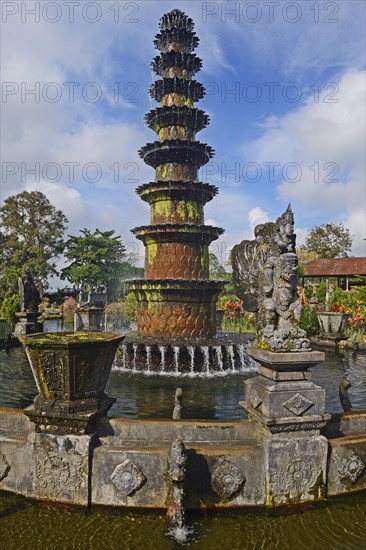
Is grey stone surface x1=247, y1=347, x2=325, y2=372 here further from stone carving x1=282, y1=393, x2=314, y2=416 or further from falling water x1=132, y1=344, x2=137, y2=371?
falling water x1=132, y1=344, x2=137, y2=371

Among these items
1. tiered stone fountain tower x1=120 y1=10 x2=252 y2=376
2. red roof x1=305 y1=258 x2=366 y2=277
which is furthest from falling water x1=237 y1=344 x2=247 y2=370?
red roof x1=305 y1=258 x2=366 y2=277

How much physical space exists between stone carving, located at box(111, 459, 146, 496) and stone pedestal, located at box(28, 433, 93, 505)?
0.34 meters

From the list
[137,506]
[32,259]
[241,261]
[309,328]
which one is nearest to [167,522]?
[137,506]

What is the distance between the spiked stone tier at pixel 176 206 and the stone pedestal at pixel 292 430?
7429 mm

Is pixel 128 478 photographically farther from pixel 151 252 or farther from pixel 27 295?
pixel 27 295

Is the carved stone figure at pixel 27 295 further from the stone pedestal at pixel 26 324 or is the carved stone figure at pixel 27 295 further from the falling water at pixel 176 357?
the falling water at pixel 176 357

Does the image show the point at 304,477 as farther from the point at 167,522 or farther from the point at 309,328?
the point at 309,328

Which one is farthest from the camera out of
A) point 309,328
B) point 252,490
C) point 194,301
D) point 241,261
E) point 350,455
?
point 309,328

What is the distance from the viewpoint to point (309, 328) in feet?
58.1

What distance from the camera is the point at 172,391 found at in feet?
30.1

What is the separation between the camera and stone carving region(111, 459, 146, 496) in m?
4.40

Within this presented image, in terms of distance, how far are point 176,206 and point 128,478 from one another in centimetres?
999

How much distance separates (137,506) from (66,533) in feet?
2.66

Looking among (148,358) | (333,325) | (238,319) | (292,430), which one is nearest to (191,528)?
(292,430)
